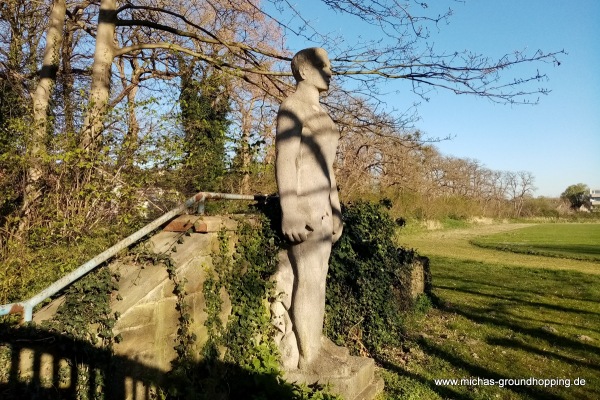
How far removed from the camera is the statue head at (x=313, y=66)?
3717 mm

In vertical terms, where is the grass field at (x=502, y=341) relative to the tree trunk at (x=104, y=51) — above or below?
below

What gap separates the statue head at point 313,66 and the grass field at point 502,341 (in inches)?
129

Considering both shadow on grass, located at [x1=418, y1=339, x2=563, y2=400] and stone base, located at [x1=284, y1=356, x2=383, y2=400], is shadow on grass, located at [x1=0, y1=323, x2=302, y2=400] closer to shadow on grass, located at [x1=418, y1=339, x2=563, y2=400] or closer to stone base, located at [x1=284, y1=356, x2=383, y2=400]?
stone base, located at [x1=284, y1=356, x2=383, y2=400]

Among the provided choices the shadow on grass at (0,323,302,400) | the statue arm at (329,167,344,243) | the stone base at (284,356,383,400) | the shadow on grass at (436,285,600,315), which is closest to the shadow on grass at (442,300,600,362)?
the shadow on grass at (436,285,600,315)

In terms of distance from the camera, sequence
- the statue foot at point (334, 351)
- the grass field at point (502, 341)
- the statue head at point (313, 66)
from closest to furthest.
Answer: the statue head at point (313, 66)
the statue foot at point (334, 351)
the grass field at point (502, 341)

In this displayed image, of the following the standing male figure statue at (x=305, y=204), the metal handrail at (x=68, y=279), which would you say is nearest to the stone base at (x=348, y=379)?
the standing male figure statue at (x=305, y=204)

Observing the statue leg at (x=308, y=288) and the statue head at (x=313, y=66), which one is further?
the statue head at (x=313, y=66)

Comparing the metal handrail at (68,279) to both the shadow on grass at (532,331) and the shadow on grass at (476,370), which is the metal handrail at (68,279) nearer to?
the shadow on grass at (476,370)

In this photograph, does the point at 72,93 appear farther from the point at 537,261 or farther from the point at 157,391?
the point at 537,261

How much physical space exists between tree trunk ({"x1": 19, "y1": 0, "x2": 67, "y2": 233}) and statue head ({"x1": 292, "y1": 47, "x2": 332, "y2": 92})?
98.1 inches

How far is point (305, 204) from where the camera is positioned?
3.57 meters

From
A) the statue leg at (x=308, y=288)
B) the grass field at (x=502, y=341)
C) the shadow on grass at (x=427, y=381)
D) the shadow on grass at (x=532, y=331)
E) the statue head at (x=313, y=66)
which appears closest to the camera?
the statue leg at (x=308, y=288)

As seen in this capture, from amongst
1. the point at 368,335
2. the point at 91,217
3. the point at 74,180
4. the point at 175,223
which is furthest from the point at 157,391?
the point at 368,335

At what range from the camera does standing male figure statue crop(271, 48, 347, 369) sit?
347 centimetres
